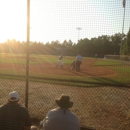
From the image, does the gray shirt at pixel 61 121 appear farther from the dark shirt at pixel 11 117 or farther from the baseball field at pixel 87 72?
the baseball field at pixel 87 72

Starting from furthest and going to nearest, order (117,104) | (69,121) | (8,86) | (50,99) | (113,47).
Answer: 1. (8,86)
2. (50,99)
3. (117,104)
4. (113,47)
5. (69,121)

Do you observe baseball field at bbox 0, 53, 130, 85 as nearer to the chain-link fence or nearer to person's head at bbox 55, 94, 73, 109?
the chain-link fence

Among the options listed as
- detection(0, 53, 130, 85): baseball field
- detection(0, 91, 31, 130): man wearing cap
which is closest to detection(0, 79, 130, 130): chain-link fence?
detection(0, 53, 130, 85): baseball field

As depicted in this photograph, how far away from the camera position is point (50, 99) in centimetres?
733

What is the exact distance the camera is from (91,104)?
22.4ft

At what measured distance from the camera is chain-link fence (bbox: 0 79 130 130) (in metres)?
5.43

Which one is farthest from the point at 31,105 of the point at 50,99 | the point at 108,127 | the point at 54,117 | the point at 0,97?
the point at 54,117

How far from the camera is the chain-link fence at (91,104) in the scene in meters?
5.43

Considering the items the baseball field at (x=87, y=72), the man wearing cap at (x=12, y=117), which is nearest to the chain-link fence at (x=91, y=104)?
the baseball field at (x=87, y=72)

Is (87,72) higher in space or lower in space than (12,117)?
lower

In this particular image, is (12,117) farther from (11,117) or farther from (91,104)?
(91,104)

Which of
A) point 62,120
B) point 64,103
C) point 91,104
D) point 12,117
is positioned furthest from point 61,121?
point 91,104

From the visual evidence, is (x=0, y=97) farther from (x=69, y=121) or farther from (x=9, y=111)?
(x=69, y=121)

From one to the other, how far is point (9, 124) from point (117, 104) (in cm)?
457
